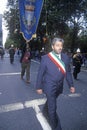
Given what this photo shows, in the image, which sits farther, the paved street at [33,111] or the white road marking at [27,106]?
the white road marking at [27,106]

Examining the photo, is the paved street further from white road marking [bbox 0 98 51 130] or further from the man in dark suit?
the man in dark suit

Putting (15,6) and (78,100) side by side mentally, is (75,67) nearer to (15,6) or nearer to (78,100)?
(78,100)

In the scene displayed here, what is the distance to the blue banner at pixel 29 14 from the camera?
2730 cm

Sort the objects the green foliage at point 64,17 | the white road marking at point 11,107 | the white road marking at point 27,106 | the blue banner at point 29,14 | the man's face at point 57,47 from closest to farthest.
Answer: the man's face at point 57,47, the white road marking at point 27,106, the white road marking at point 11,107, the blue banner at point 29,14, the green foliage at point 64,17

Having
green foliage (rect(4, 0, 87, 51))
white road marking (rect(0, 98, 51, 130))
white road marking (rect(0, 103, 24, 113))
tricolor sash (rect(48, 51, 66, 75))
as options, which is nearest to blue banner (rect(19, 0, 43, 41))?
green foliage (rect(4, 0, 87, 51))

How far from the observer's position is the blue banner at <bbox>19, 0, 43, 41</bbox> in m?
27.3

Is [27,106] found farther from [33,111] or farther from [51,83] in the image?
[51,83]

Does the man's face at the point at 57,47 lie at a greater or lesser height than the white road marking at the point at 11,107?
greater

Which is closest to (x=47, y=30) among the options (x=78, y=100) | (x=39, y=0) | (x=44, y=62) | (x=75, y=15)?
(x=75, y=15)

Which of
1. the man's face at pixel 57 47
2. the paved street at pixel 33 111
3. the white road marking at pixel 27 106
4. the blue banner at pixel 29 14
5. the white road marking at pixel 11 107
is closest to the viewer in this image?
the man's face at pixel 57 47

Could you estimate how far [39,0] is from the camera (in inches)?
1101

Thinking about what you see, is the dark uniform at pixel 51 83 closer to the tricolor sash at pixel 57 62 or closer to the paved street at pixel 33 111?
the tricolor sash at pixel 57 62

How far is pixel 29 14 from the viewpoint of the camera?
89.9 ft

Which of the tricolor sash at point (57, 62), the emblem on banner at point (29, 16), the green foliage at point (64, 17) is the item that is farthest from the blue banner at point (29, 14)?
the tricolor sash at point (57, 62)
